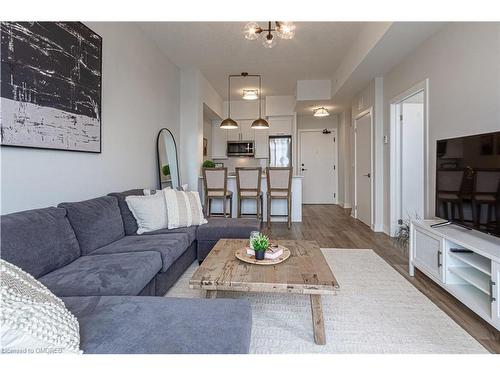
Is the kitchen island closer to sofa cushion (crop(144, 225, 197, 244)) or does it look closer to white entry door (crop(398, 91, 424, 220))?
white entry door (crop(398, 91, 424, 220))

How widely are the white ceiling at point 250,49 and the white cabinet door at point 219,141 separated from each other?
181cm

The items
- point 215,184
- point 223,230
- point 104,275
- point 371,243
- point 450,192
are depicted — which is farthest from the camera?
point 215,184

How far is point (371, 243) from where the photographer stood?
3631 mm

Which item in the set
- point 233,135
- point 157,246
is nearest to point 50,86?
point 157,246

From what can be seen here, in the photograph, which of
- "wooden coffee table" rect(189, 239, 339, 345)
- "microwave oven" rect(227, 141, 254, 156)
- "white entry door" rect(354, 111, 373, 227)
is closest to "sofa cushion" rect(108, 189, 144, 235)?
"wooden coffee table" rect(189, 239, 339, 345)

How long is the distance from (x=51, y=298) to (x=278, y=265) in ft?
3.88

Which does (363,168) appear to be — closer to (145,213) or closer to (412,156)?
(412,156)

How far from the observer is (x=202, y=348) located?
897 millimetres

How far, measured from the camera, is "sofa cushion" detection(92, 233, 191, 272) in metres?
1.98

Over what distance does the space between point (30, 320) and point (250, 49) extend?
13.5 feet
